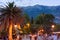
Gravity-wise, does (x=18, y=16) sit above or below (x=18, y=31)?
above

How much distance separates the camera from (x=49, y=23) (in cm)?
5812

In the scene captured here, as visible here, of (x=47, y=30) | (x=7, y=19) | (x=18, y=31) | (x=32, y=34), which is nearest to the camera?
(x=7, y=19)

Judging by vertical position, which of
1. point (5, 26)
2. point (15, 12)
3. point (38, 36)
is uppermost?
point (15, 12)

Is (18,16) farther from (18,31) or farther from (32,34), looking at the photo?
(32,34)

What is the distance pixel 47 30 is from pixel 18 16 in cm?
1937

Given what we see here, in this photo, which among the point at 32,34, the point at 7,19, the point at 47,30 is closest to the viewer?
the point at 7,19

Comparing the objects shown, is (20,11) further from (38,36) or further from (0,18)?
(38,36)

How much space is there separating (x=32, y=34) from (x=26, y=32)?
15.9ft

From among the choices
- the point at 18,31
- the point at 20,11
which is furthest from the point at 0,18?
the point at 18,31

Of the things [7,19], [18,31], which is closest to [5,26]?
[7,19]

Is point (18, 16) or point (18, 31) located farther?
point (18, 31)

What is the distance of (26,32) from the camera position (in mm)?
53250

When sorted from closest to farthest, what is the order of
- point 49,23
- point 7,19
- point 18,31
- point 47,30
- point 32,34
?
1. point 7,19
2. point 18,31
3. point 32,34
4. point 47,30
5. point 49,23

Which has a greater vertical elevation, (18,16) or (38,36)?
(18,16)
